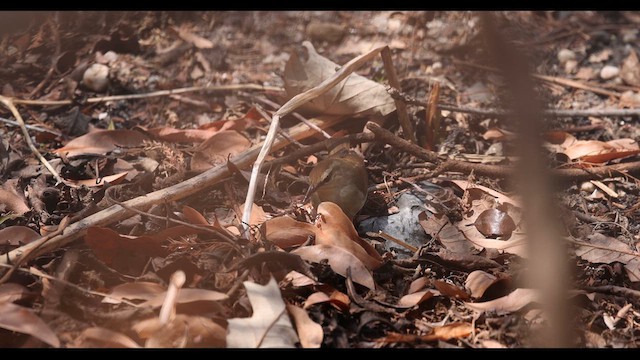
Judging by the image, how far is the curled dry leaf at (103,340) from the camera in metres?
1.64

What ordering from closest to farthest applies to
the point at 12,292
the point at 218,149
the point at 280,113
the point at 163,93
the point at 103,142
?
the point at 12,292, the point at 280,113, the point at 218,149, the point at 103,142, the point at 163,93

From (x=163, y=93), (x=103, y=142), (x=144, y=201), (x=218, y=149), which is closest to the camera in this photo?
(x=144, y=201)

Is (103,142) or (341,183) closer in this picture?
(341,183)

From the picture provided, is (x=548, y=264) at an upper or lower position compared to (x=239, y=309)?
upper

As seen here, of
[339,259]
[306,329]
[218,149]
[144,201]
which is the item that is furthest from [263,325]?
[218,149]

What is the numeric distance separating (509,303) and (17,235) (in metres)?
1.52

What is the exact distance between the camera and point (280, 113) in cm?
226

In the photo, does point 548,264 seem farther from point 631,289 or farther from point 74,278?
point 74,278

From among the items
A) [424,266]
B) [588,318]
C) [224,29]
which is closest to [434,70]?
[224,29]

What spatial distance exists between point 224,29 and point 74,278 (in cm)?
201

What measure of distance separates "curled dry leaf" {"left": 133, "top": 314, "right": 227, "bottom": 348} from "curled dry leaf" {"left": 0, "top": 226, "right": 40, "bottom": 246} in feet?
1.80

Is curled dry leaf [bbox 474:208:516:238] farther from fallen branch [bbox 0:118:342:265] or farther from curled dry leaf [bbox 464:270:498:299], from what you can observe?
fallen branch [bbox 0:118:342:265]

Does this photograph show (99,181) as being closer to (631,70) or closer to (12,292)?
(12,292)

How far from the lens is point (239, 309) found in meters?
1.75
